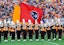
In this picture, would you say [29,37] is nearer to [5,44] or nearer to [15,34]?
[15,34]

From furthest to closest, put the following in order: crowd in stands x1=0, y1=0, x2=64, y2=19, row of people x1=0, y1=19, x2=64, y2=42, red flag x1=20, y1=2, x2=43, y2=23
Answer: crowd in stands x1=0, y1=0, x2=64, y2=19 → red flag x1=20, y1=2, x2=43, y2=23 → row of people x1=0, y1=19, x2=64, y2=42

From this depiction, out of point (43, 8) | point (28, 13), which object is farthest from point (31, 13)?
point (43, 8)

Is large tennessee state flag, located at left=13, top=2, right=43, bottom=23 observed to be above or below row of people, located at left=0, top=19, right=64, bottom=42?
above

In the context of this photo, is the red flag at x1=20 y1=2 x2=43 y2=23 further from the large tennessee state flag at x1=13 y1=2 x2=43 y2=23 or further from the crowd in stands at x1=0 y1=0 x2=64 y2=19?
the crowd in stands at x1=0 y1=0 x2=64 y2=19

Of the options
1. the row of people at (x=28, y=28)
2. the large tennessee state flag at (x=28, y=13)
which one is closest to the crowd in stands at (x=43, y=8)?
the large tennessee state flag at (x=28, y=13)

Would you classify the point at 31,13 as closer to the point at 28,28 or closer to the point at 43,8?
the point at 28,28

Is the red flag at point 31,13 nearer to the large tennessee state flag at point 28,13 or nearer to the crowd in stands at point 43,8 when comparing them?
the large tennessee state flag at point 28,13

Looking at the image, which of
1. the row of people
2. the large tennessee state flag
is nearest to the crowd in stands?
the large tennessee state flag

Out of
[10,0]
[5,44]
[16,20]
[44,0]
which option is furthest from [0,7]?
[5,44]

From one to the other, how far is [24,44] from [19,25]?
4.90ft

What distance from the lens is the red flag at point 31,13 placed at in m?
16.1

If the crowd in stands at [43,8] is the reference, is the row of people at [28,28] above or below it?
below

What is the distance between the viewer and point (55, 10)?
2234cm

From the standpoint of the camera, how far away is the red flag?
16078 millimetres
